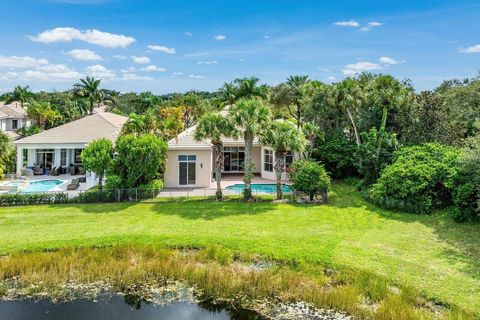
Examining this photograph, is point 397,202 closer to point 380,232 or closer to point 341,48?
point 380,232

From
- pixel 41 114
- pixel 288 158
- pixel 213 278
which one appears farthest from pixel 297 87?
pixel 41 114

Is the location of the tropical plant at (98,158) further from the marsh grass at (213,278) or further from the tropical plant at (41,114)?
the tropical plant at (41,114)

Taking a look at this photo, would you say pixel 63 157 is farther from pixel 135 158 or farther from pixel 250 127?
pixel 250 127

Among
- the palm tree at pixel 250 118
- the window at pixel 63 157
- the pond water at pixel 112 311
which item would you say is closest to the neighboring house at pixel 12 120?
the window at pixel 63 157

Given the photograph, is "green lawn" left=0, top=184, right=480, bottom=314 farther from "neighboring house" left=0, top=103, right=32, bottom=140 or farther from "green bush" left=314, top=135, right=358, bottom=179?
"neighboring house" left=0, top=103, right=32, bottom=140

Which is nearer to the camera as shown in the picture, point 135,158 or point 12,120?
point 135,158

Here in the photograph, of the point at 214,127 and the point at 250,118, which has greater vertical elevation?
the point at 250,118

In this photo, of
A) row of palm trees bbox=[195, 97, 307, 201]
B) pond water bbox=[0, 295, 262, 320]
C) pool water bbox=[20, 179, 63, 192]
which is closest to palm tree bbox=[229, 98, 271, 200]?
row of palm trees bbox=[195, 97, 307, 201]

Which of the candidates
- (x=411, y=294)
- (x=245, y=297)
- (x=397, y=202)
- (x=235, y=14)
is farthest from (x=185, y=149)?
(x=411, y=294)
